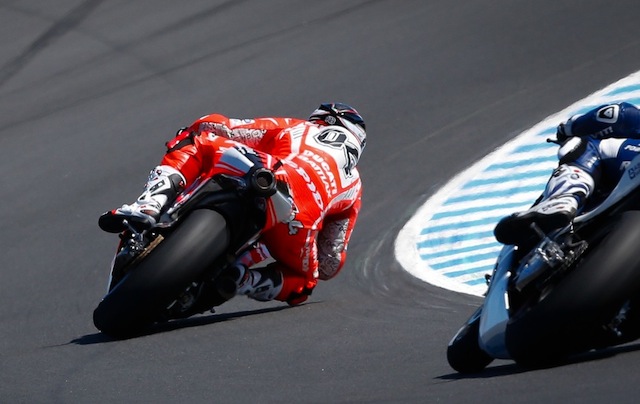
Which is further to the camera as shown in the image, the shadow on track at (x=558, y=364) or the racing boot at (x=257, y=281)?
the racing boot at (x=257, y=281)

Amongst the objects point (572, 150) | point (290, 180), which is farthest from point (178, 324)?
point (572, 150)

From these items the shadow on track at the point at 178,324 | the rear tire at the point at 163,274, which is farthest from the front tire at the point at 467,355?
the shadow on track at the point at 178,324

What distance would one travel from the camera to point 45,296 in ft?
24.5

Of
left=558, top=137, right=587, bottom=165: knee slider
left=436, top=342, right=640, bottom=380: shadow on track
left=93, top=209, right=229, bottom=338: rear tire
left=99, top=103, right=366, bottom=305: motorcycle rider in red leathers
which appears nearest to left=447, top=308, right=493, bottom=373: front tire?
left=436, top=342, right=640, bottom=380: shadow on track

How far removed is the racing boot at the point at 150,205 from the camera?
589 centimetres

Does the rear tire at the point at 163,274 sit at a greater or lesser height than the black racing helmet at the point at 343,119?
lesser

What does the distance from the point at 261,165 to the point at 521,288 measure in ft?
7.01

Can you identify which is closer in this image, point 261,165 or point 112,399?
point 112,399

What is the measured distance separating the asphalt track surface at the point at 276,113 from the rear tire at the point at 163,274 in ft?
0.41

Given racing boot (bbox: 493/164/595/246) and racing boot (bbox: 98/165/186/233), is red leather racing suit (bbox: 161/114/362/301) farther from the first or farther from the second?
racing boot (bbox: 493/164/595/246)

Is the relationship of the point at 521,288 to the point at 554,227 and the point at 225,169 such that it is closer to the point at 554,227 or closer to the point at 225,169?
the point at 554,227

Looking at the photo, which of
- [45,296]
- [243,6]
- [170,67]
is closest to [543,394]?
[45,296]

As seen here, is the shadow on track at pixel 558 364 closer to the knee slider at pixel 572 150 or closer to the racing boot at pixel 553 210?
the racing boot at pixel 553 210

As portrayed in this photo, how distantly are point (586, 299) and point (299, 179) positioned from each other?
2.76 meters
